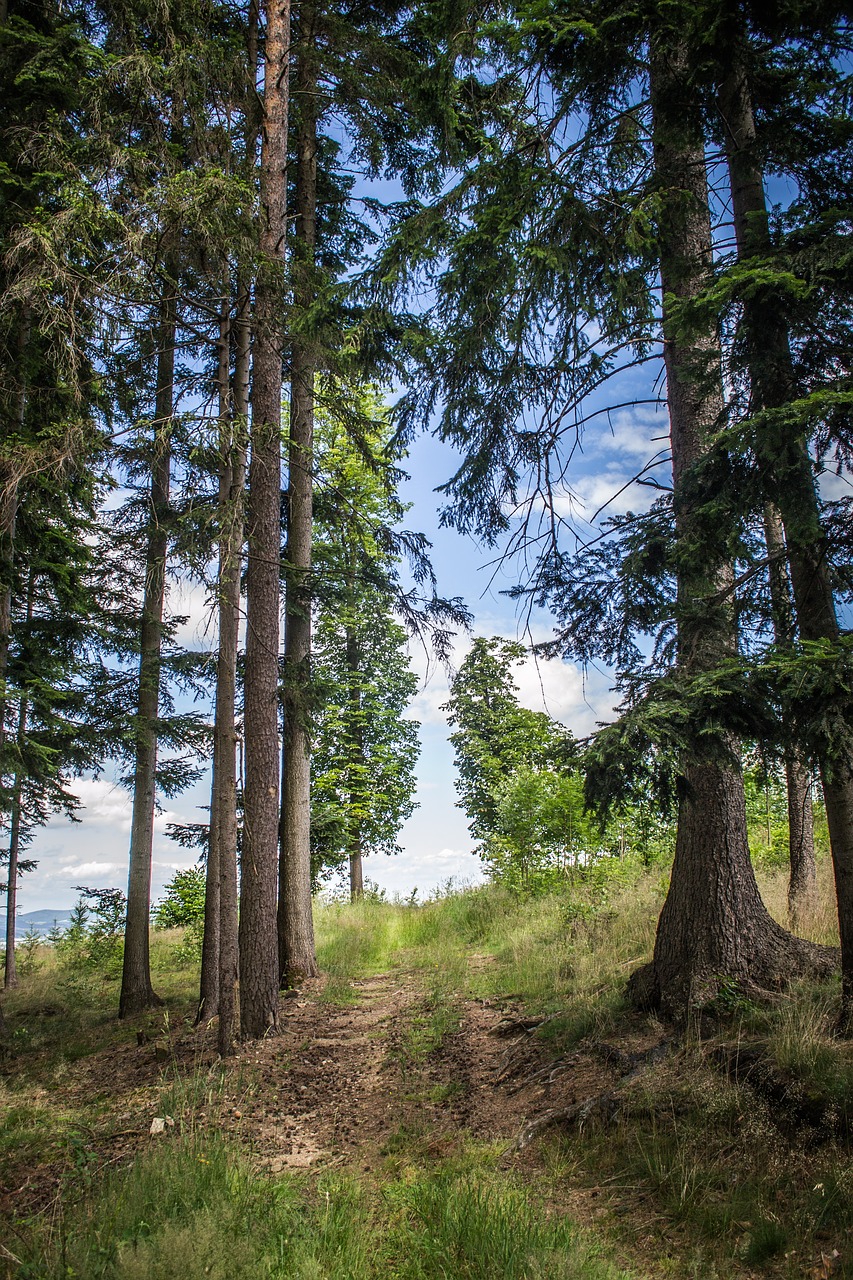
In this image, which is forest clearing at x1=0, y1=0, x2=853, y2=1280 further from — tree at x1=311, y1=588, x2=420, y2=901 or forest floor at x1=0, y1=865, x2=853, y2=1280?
tree at x1=311, y1=588, x2=420, y2=901

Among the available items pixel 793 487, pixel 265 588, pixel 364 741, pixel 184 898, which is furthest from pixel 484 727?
pixel 793 487

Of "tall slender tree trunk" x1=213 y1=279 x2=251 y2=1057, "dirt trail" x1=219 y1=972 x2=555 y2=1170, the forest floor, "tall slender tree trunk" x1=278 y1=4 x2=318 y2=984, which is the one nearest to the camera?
the forest floor

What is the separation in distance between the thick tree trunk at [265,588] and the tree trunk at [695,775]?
415 cm

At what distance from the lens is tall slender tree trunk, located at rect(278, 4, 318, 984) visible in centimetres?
957

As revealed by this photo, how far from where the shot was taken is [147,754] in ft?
38.5

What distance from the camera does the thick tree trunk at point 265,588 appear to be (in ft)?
25.8

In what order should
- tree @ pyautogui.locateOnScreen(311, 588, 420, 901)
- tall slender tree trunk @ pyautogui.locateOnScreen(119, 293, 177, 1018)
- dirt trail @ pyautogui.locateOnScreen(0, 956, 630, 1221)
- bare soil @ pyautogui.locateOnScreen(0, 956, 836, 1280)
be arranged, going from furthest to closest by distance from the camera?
tree @ pyautogui.locateOnScreen(311, 588, 420, 901), tall slender tree trunk @ pyautogui.locateOnScreen(119, 293, 177, 1018), dirt trail @ pyautogui.locateOnScreen(0, 956, 630, 1221), bare soil @ pyautogui.locateOnScreen(0, 956, 836, 1280)

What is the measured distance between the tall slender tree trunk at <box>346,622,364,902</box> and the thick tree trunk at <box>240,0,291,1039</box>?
9.80 meters

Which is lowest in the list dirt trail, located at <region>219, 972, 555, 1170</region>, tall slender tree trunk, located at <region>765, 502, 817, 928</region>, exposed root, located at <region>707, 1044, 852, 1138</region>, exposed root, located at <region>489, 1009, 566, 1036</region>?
dirt trail, located at <region>219, 972, 555, 1170</region>

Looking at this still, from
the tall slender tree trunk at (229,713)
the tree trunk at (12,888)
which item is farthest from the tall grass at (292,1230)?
the tree trunk at (12,888)

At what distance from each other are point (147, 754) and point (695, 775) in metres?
9.16

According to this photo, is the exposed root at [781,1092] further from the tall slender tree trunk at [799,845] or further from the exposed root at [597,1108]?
the tall slender tree trunk at [799,845]

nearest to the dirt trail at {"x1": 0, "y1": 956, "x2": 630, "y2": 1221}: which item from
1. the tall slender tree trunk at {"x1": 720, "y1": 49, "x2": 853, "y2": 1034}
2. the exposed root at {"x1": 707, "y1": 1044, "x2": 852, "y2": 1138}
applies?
the exposed root at {"x1": 707, "y1": 1044, "x2": 852, "y2": 1138}

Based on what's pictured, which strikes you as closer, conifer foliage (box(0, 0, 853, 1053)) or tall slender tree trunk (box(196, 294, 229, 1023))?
conifer foliage (box(0, 0, 853, 1053))
